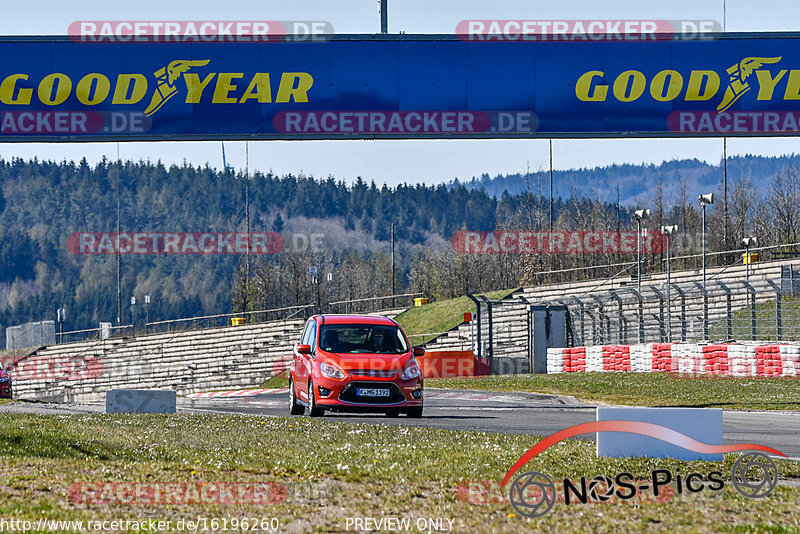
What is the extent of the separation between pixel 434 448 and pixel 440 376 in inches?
1231

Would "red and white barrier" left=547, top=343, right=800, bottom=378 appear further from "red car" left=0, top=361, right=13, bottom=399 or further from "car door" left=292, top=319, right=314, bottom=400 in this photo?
"red car" left=0, top=361, right=13, bottom=399

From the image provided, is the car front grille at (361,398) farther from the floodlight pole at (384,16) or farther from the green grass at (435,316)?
the green grass at (435,316)

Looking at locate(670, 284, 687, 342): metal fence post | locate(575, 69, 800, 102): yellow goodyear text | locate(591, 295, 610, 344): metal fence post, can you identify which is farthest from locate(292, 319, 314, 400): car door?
locate(591, 295, 610, 344): metal fence post

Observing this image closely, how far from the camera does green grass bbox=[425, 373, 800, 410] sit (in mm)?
23062

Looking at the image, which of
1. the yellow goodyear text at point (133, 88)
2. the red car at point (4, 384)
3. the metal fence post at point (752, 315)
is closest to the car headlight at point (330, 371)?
the yellow goodyear text at point (133, 88)

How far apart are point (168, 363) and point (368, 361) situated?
47104 mm

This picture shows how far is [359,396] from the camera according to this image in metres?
18.0

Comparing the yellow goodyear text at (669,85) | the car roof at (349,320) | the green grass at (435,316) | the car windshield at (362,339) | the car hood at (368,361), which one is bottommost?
the green grass at (435,316)

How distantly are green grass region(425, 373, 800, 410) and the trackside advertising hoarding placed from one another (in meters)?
5.62

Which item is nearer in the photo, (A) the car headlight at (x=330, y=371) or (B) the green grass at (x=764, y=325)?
(A) the car headlight at (x=330, y=371)

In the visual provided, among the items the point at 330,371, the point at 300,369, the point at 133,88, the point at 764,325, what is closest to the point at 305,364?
the point at 300,369

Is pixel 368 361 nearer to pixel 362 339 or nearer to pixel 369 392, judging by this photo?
pixel 369 392

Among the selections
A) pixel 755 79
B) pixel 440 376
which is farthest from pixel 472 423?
pixel 440 376

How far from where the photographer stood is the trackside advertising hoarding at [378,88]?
2183cm
